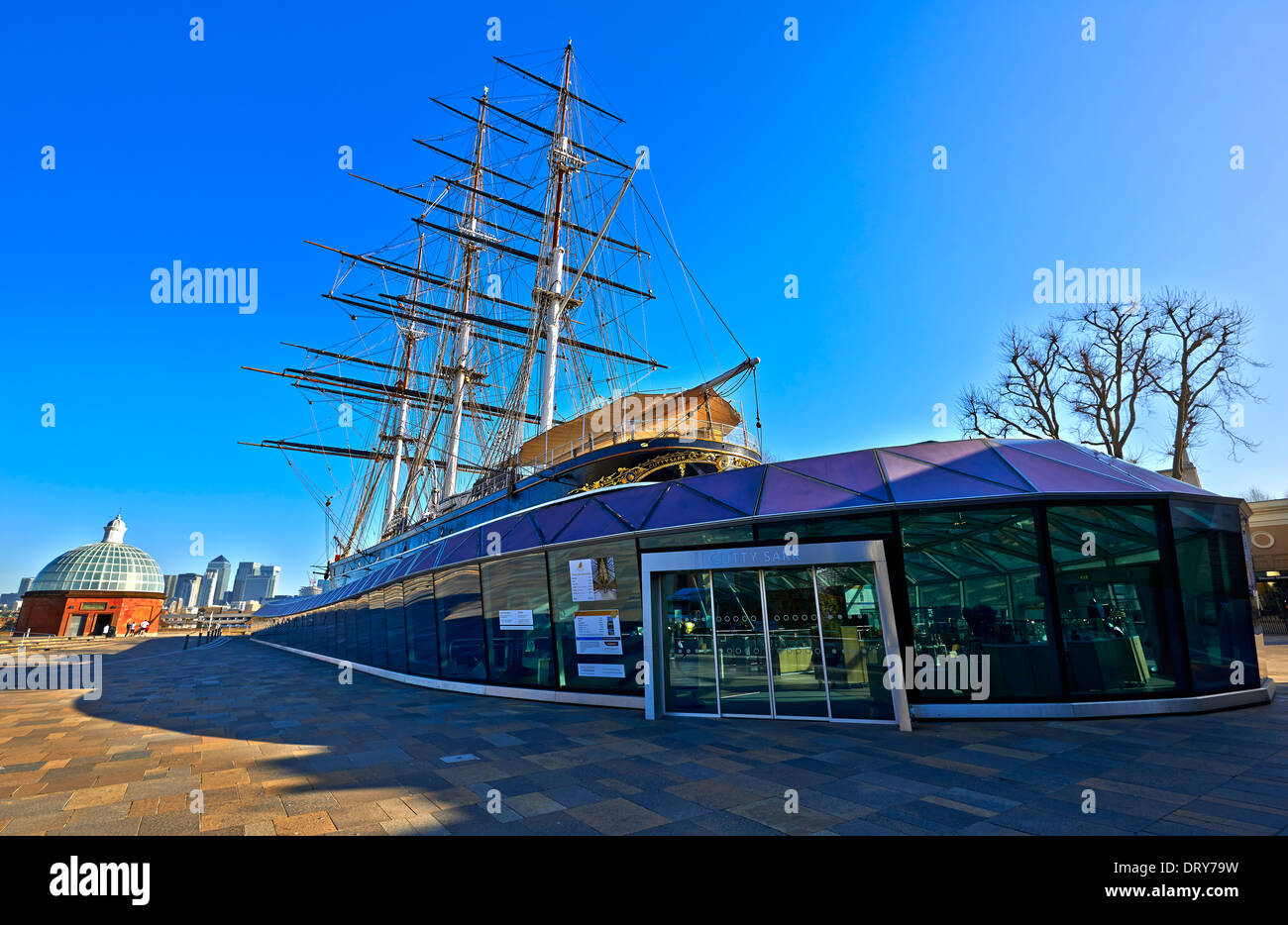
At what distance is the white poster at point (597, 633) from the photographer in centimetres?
1112

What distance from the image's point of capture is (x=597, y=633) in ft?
37.1

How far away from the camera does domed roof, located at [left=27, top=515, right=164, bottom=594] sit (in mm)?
57531

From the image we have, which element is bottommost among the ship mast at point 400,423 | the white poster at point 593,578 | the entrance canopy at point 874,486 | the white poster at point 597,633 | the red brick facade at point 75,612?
the red brick facade at point 75,612

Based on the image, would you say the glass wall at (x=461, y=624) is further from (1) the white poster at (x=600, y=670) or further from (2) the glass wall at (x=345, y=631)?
(2) the glass wall at (x=345, y=631)

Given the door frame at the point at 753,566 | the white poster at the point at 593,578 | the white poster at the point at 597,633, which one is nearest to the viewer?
the door frame at the point at 753,566

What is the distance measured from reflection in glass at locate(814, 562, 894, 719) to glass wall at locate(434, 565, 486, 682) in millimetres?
7809

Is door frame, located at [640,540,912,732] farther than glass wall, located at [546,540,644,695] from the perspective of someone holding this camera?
No

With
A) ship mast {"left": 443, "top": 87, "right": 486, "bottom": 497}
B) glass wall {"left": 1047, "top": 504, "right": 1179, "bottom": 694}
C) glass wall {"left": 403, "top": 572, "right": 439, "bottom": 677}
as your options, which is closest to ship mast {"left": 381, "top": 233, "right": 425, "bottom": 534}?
ship mast {"left": 443, "top": 87, "right": 486, "bottom": 497}

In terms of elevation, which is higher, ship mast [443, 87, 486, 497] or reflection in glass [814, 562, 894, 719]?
ship mast [443, 87, 486, 497]

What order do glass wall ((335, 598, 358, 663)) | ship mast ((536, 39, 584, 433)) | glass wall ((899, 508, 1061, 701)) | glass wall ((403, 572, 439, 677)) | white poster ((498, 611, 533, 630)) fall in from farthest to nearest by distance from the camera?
1. ship mast ((536, 39, 584, 433))
2. glass wall ((335, 598, 358, 663))
3. glass wall ((403, 572, 439, 677))
4. white poster ((498, 611, 533, 630))
5. glass wall ((899, 508, 1061, 701))

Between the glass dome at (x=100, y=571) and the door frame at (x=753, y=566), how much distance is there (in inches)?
2858

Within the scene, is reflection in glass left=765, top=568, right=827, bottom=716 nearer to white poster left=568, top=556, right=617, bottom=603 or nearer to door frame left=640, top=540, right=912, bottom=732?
door frame left=640, top=540, right=912, bottom=732

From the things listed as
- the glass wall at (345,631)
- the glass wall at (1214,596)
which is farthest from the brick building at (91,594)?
the glass wall at (1214,596)
